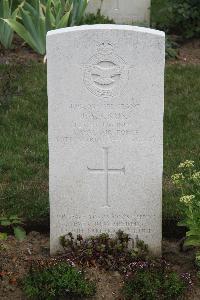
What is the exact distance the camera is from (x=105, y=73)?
15.9 ft

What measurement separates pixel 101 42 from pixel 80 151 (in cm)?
68

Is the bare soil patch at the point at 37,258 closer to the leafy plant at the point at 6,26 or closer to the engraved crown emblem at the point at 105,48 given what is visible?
the engraved crown emblem at the point at 105,48

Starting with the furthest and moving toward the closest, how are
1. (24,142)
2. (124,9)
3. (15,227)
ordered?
(124,9) < (24,142) < (15,227)

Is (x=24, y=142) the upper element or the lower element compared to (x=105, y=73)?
lower

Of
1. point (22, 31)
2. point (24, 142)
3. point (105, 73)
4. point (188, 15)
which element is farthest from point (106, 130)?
point (188, 15)

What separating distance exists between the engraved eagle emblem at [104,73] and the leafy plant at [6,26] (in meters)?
3.72

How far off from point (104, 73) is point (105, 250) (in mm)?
1106

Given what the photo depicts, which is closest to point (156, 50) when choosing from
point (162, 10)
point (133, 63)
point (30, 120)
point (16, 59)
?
point (133, 63)

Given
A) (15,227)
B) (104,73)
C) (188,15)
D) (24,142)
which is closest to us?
(104,73)

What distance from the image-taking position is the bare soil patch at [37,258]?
4.85 metres

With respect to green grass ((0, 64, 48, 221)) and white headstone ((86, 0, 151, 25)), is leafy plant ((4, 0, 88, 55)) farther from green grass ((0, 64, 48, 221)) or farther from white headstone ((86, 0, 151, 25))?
white headstone ((86, 0, 151, 25))

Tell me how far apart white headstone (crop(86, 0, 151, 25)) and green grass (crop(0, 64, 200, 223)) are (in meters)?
1.62

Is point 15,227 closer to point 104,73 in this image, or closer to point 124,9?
point 104,73

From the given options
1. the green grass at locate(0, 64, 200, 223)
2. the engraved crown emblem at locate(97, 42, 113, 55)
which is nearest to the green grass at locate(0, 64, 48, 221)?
the green grass at locate(0, 64, 200, 223)
